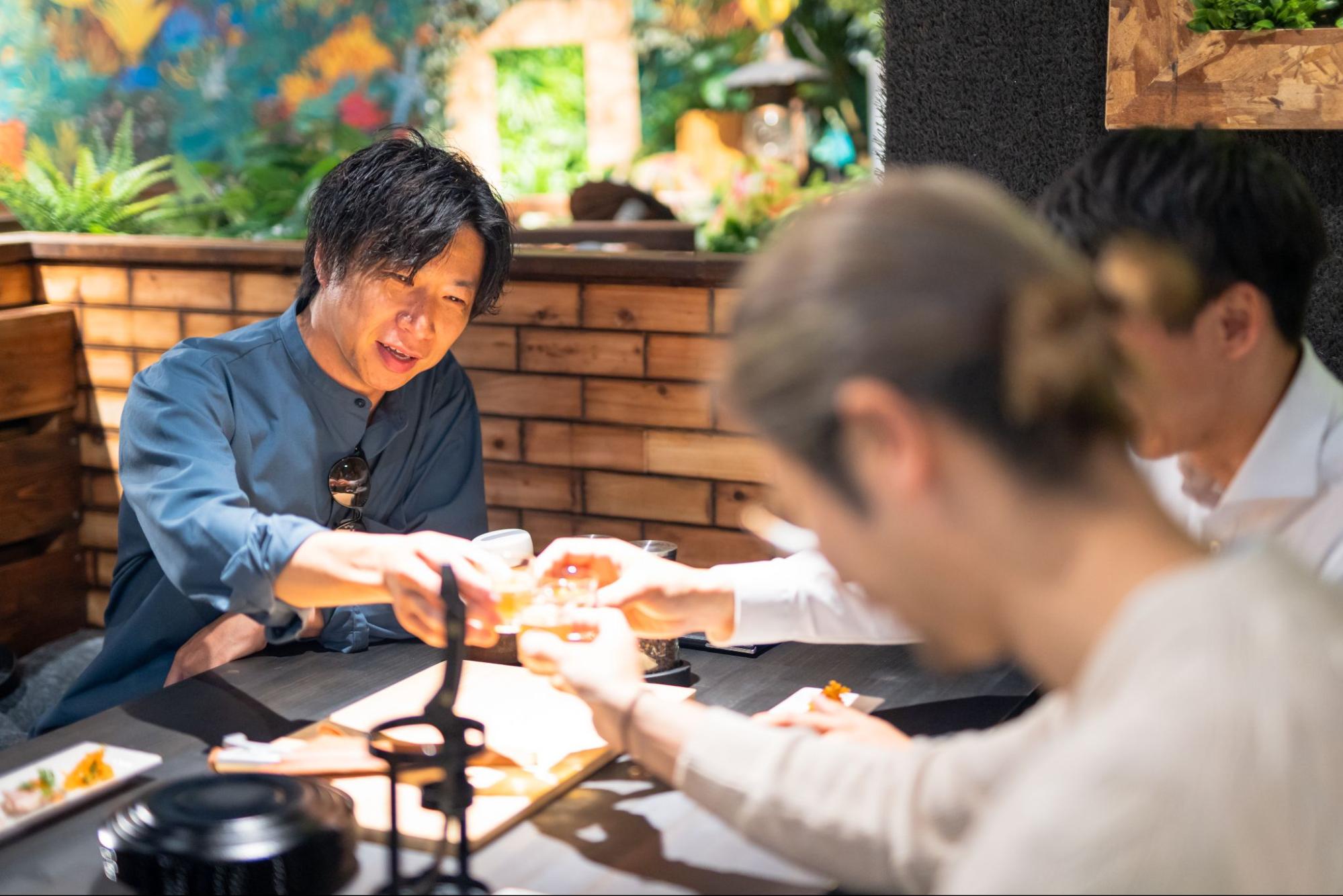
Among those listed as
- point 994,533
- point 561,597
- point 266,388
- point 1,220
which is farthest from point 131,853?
point 1,220

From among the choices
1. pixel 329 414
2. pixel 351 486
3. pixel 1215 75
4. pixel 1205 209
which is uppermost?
pixel 1215 75

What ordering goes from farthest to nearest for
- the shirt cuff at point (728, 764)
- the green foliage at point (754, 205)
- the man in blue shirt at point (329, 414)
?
1. the green foliage at point (754, 205)
2. the man in blue shirt at point (329, 414)
3. the shirt cuff at point (728, 764)

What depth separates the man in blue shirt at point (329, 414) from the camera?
6.80 ft

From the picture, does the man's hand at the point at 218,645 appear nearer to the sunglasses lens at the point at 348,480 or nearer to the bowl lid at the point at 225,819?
the sunglasses lens at the point at 348,480

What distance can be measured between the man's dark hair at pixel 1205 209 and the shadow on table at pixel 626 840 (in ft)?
2.47

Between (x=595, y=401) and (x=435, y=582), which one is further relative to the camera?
(x=595, y=401)

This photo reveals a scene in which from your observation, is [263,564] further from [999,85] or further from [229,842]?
[999,85]

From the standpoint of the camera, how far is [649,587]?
1.74 metres

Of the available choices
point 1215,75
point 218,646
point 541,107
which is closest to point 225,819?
point 218,646

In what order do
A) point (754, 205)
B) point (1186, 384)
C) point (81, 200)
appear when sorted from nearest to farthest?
point (1186, 384) → point (81, 200) → point (754, 205)

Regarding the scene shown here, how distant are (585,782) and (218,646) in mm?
953

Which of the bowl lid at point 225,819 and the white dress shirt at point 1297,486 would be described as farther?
the white dress shirt at point 1297,486

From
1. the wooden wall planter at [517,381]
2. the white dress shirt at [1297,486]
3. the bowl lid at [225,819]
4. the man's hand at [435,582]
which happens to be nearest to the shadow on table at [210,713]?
the man's hand at [435,582]

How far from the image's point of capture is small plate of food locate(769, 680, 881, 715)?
174cm
